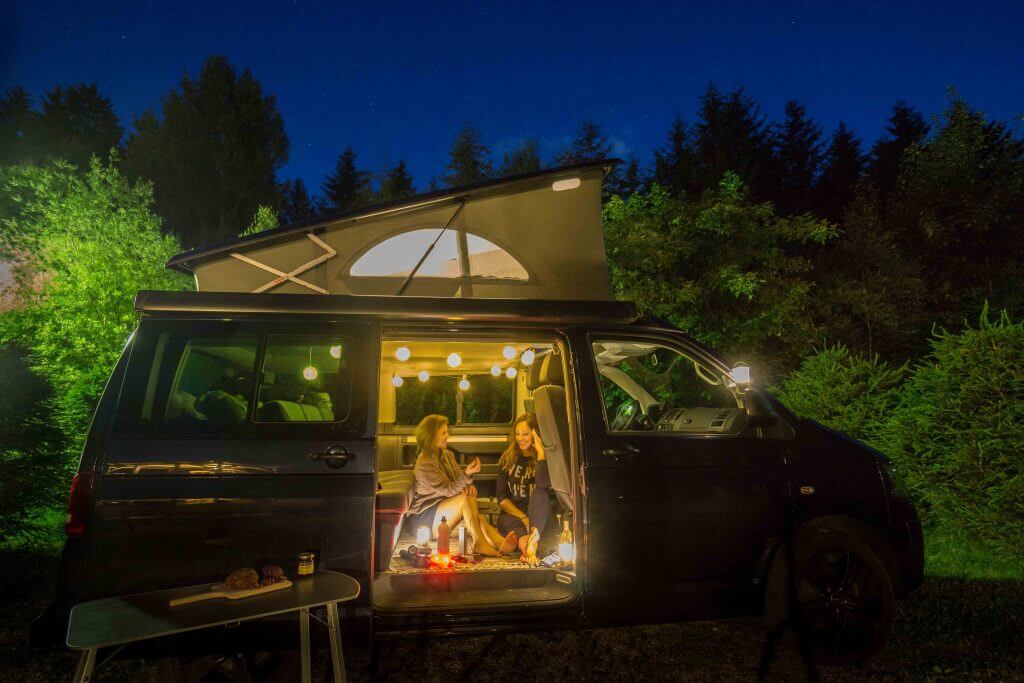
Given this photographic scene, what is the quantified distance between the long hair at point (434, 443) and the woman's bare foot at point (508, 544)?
2.35 feet

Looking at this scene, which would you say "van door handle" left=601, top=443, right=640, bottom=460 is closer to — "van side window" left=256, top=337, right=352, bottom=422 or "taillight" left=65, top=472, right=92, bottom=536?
"van side window" left=256, top=337, right=352, bottom=422

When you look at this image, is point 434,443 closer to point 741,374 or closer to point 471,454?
point 471,454

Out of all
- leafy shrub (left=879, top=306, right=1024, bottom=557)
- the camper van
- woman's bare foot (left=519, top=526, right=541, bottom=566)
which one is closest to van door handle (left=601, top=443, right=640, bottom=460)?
the camper van

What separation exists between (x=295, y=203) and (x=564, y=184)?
4432cm

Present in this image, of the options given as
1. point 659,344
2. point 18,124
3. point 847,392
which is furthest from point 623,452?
point 18,124

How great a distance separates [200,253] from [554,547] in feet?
11.6

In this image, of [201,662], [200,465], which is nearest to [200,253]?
[200,465]

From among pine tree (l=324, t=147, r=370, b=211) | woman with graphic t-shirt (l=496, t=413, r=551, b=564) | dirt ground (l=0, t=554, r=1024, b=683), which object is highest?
pine tree (l=324, t=147, r=370, b=211)

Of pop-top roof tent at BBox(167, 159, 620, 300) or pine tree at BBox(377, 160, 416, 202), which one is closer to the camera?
pop-top roof tent at BBox(167, 159, 620, 300)

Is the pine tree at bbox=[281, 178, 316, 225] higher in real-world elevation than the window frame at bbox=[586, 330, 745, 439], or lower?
higher

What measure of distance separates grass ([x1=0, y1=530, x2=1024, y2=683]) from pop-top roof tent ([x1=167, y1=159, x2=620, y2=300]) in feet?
7.92

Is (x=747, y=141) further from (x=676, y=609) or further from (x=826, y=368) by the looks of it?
(x=676, y=609)

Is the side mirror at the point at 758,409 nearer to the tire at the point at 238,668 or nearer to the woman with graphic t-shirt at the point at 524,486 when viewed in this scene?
the woman with graphic t-shirt at the point at 524,486

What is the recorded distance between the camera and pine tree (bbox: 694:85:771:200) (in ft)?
102
